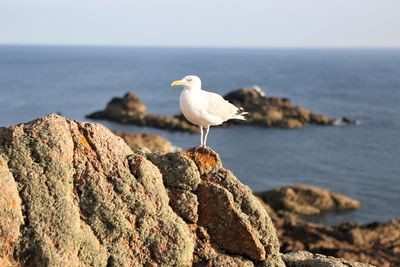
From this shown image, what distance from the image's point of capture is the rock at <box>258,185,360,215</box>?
168ft

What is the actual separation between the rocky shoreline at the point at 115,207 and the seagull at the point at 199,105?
36.6 inches

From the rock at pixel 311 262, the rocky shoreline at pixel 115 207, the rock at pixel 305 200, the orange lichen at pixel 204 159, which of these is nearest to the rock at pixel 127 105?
the rock at pixel 305 200

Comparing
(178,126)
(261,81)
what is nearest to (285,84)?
(261,81)

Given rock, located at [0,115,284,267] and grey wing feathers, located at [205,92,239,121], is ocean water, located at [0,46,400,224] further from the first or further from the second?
rock, located at [0,115,284,267]

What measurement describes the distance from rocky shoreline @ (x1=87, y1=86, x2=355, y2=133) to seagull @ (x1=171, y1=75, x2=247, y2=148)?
265 ft

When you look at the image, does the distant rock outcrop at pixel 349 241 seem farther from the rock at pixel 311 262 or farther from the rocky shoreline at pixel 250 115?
the rocky shoreline at pixel 250 115

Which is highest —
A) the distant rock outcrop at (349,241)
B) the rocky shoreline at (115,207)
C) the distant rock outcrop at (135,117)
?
the rocky shoreline at (115,207)

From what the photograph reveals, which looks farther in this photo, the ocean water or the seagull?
the ocean water

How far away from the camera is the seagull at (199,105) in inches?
471

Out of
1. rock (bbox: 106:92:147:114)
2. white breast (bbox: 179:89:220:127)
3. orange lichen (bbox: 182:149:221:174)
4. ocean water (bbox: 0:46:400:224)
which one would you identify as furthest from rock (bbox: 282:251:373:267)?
rock (bbox: 106:92:147:114)

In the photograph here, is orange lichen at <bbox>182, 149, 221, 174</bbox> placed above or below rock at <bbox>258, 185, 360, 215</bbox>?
above

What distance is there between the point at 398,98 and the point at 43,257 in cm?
14846

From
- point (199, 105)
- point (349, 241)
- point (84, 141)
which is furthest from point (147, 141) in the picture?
point (84, 141)

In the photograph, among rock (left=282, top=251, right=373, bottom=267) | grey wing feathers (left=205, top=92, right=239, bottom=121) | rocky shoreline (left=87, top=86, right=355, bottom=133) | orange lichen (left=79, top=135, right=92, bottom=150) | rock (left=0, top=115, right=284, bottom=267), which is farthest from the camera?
rocky shoreline (left=87, top=86, right=355, bottom=133)
